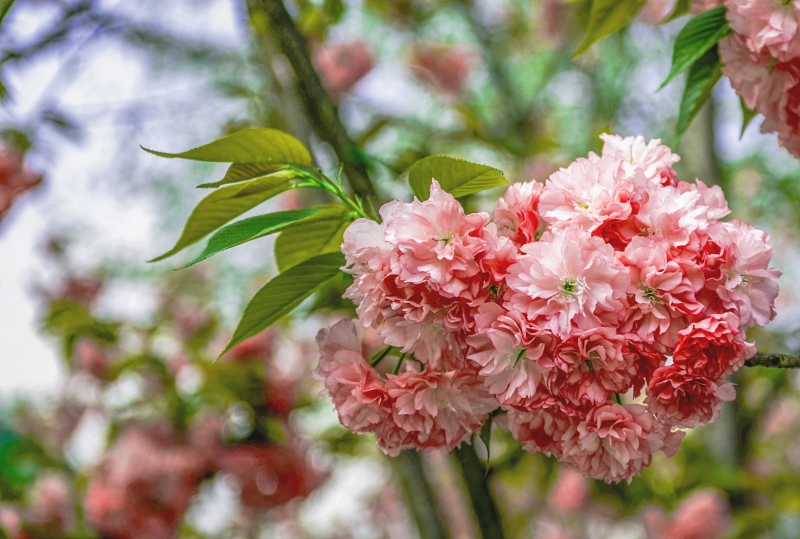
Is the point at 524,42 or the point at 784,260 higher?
the point at 524,42

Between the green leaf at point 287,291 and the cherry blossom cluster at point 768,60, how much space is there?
1.42 feet

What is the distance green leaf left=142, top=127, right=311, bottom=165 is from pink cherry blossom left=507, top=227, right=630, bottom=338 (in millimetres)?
234

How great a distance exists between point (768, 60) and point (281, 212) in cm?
49

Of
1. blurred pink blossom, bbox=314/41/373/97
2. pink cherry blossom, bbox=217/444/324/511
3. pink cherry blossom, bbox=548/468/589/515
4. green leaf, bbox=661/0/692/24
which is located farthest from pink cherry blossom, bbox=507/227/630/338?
pink cherry blossom, bbox=548/468/589/515

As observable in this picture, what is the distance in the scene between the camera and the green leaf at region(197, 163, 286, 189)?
0.57 m

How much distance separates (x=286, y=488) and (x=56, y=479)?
702 mm

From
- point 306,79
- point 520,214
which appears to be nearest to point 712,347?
point 520,214

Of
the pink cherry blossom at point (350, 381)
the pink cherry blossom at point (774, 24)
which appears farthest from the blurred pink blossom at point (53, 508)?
the pink cherry blossom at point (774, 24)

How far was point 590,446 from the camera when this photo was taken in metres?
0.50

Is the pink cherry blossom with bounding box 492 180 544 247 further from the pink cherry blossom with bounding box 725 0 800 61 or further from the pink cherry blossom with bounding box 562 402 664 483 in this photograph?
the pink cherry blossom with bounding box 725 0 800 61

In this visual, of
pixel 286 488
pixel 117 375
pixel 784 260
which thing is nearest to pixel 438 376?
pixel 286 488

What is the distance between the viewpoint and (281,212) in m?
0.58

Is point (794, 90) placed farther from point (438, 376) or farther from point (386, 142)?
point (386, 142)

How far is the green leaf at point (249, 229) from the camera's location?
51cm
